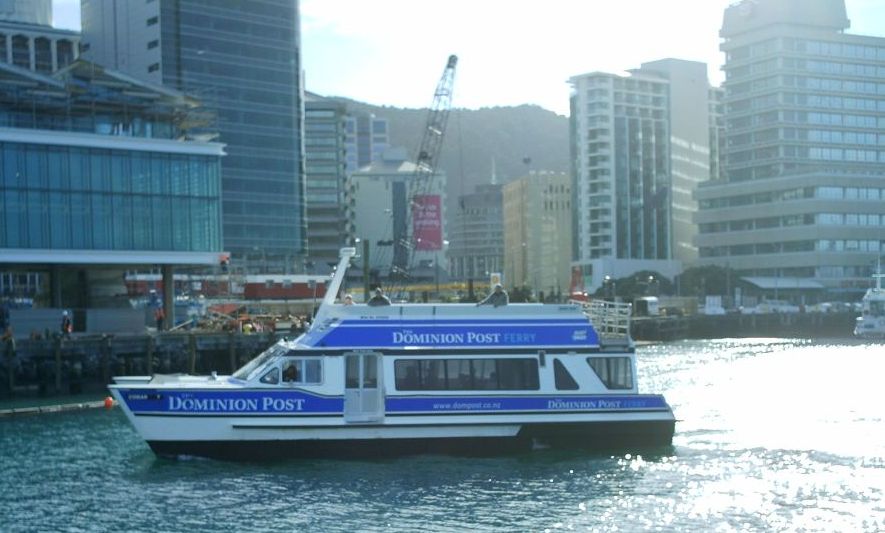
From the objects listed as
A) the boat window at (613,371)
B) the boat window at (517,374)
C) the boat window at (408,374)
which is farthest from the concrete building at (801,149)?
the boat window at (408,374)

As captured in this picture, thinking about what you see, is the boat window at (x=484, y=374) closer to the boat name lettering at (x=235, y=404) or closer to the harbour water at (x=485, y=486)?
the harbour water at (x=485, y=486)

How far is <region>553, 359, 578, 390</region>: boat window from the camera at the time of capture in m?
29.5

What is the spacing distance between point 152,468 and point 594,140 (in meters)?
124

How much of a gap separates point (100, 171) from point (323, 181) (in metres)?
97.3

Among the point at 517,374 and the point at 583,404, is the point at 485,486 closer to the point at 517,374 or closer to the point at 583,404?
the point at 517,374

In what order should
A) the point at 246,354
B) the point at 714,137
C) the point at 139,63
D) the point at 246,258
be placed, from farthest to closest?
the point at 714,137, the point at 246,258, the point at 139,63, the point at 246,354

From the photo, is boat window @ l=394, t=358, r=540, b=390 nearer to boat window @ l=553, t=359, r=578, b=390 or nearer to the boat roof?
the boat roof

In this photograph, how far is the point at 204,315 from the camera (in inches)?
3054

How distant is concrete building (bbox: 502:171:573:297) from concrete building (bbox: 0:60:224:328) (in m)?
110

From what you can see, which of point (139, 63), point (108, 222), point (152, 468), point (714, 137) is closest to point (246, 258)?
point (139, 63)

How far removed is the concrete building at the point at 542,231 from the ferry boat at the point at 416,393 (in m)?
144

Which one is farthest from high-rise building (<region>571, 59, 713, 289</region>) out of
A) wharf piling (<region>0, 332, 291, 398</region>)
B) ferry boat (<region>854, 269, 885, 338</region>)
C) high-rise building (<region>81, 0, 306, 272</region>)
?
wharf piling (<region>0, 332, 291, 398</region>)

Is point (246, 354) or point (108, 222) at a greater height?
point (108, 222)

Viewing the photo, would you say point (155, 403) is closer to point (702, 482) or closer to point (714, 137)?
point (702, 482)
